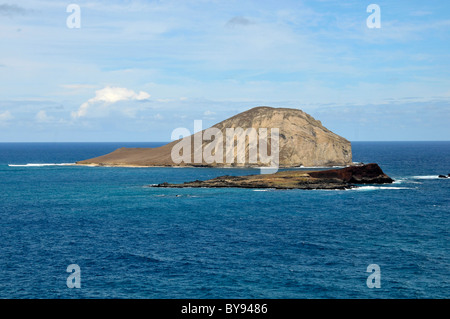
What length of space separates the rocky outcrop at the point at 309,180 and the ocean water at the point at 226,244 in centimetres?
1492

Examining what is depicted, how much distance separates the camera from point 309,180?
12519cm

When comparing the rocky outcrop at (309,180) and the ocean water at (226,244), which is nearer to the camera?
the ocean water at (226,244)

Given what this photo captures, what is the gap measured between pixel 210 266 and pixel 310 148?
147 m

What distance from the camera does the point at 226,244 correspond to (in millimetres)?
57594

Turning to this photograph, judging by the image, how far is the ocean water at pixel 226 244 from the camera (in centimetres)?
4212

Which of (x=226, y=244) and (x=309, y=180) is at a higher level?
(x=309, y=180)

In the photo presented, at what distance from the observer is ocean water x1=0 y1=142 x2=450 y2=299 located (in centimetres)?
4212

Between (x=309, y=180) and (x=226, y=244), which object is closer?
(x=226, y=244)

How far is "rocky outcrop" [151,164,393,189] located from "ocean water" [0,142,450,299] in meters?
14.9

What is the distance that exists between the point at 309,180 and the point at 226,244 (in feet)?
233

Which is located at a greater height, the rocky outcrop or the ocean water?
the rocky outcrop

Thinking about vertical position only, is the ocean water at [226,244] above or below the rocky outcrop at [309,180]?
below

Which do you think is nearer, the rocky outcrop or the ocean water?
the ocean water

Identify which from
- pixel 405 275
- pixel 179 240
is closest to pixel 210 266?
pixel 179 240
